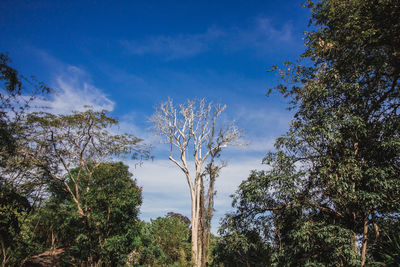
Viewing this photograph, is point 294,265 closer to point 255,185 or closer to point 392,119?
point 255,185

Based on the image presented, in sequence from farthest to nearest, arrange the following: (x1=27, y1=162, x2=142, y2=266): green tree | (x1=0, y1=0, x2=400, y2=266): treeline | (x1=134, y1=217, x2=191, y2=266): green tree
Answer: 1. (x1=134, y1=217, x2=191, y2=266): green tree
2. (x1=27, y1=162, x2=142, y2=266): green tree
3. (x1=0, y1=0, x2=400, y2=266): treeline

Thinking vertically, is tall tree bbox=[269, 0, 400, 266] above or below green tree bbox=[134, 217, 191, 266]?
above

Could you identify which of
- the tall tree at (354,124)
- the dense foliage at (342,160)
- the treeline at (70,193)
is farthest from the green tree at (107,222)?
the tall tree at (354,124)

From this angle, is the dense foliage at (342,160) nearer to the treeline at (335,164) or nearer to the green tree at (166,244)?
the treeline at (335,164)

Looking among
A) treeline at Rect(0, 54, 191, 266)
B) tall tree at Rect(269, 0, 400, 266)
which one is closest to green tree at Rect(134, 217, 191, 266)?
treeline at Rect(0, 54, 191, 266)

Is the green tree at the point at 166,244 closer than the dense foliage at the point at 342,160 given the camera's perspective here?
No

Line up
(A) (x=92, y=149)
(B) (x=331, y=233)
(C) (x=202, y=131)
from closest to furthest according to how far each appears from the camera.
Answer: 1. (B) (x=331, y=233)
2. (A) (x=92, y=149)
3. (C) (x=202, y=131)

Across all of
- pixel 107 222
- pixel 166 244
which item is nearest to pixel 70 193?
pixel 107 222

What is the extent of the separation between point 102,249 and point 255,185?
818 cm

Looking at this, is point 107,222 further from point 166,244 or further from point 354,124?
point 354,124

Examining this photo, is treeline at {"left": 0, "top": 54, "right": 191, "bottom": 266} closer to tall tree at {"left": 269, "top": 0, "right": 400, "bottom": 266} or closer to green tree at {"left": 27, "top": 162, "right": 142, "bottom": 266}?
green tree at {"left": 27, "top": 162, "right": 142, "bottom": 266}

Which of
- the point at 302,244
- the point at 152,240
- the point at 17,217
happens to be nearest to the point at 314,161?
the point at 302,244

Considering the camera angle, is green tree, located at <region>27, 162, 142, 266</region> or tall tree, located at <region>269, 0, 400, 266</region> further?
green tree, located at <region>27, 162, 142, 266</region>

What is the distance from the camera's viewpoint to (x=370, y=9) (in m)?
7.22
